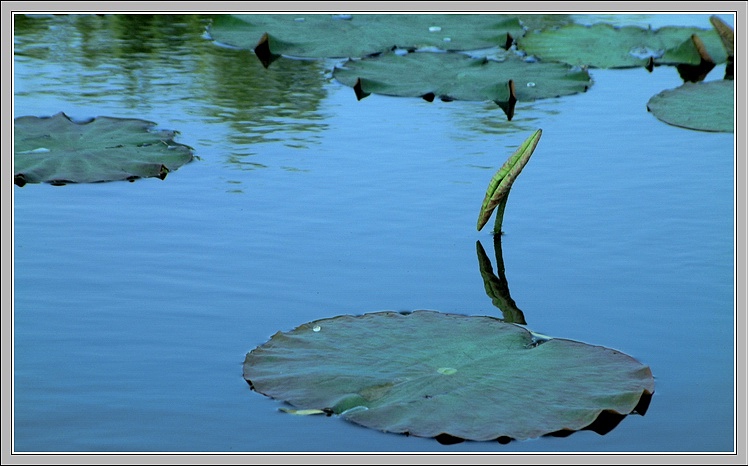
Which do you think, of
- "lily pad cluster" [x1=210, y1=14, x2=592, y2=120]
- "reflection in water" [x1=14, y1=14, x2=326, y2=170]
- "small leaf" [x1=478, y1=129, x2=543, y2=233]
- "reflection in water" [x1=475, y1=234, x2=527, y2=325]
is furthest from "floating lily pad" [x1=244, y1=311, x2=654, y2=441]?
"lily pad cluster" [x1=210, y1=14, x2=592, y2=120]

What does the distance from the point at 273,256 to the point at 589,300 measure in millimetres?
1421

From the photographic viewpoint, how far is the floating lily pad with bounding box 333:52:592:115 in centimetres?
720

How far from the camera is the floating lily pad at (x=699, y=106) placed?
678 centimetres

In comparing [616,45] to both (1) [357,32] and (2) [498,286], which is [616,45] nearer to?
(1) [357,32]

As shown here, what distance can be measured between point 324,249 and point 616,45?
4.58 metres

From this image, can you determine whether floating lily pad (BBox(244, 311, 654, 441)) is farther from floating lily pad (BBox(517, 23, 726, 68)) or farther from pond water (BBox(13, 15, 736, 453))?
floating lily pad (BBox(517, 23, 726, 68))

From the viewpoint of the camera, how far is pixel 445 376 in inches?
138

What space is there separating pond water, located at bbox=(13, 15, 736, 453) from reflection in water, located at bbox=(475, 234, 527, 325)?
40mm

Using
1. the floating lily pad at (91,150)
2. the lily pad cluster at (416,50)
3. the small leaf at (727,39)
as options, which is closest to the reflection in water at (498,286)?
the floating lily pad at (91,150)

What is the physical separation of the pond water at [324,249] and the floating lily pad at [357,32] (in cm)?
61

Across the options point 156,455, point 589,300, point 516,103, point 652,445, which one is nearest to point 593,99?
point 516,103

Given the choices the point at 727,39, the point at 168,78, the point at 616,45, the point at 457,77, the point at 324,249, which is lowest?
the point at 324,249

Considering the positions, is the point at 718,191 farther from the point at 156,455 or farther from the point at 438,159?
the point at 156,455

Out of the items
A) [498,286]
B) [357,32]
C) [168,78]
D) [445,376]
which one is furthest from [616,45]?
[445,376]
